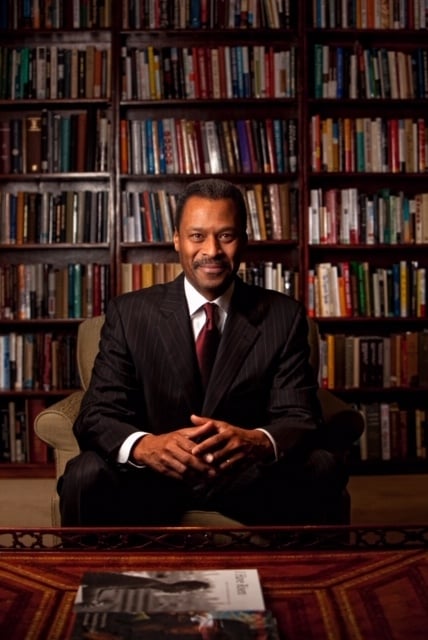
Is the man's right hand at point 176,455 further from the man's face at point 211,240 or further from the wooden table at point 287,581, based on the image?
the man's face at point 211,240

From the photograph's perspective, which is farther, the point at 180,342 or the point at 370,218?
the point at 370,218

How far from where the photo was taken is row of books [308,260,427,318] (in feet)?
12.0

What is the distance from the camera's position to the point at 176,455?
1.71m

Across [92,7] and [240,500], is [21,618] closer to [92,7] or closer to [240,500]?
[240,500]

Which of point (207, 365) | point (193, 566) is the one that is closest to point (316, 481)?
point (207, 365)

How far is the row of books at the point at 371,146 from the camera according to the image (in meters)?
3.64

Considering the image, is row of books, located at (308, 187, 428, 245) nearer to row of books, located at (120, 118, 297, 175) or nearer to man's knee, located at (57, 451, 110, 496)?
row of books, located at (120, 118, 297, 175)

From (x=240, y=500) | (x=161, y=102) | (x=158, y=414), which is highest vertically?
(x=161, y=102)

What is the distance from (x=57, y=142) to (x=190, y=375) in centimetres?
202

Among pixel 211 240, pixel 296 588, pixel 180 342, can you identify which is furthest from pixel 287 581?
pixel 211 240

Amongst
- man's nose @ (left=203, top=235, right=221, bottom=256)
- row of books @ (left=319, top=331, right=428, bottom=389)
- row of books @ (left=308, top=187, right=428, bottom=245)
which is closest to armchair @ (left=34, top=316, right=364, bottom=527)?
man's nose @ (left=203, top=235, right=221, bottom=256)

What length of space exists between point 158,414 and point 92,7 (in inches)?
93.0

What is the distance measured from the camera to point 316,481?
71.6 inches

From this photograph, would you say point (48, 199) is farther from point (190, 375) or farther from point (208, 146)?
point (190, 375)
